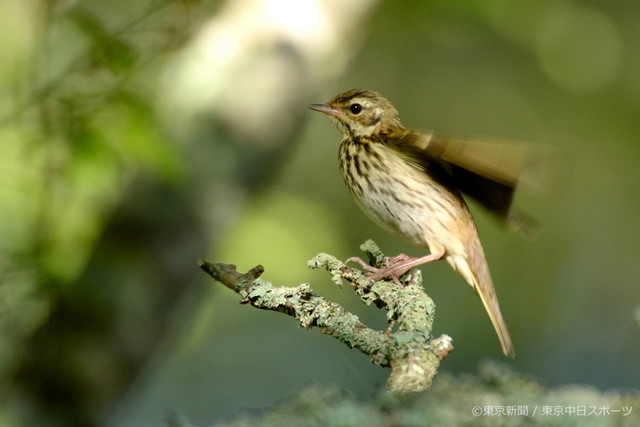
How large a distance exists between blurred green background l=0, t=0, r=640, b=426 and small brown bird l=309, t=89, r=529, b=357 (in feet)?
1.91

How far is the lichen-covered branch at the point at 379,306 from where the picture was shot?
5.72 ft

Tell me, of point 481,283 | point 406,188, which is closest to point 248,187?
point 406,188

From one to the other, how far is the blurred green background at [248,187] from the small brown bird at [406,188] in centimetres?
58

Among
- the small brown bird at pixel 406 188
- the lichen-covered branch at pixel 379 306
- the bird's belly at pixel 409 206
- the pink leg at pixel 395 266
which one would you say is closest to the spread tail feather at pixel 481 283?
the small brown bird at pixel 406 188

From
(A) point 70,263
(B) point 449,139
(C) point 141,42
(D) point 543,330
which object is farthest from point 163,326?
(D) point 543,330

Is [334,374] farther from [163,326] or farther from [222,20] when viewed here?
[222,20]

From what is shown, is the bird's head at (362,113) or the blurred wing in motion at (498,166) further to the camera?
the bird's head at (362,113)

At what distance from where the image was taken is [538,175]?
254cm

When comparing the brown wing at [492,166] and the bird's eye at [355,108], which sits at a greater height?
the brown wing at [492,166]

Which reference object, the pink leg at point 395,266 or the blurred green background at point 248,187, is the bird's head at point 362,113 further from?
the pink leg at point 395,266

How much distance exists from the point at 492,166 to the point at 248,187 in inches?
85.9

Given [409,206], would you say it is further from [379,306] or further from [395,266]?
[379,306]

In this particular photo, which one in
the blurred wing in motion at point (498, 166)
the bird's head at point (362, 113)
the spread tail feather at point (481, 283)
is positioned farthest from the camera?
the bird's head at point (362, 113)

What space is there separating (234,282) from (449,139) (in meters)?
1.05
